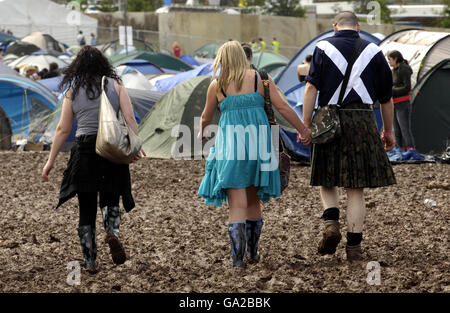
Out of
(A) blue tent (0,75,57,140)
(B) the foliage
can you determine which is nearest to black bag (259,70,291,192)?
(A) blue tent (0,75,57,140)

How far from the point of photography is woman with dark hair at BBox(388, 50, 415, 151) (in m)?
11.8

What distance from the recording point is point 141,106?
46.8 ft

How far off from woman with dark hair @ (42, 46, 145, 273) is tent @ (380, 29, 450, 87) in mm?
8514

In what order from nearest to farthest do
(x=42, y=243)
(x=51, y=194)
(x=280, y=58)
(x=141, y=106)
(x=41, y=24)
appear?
(x=42, y=243) < (x=51, y=194) < (x=141, y=106) < (x=280, y=58) < (x=41, y=24)

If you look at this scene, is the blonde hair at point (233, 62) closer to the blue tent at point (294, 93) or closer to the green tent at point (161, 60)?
the blue tent at point (294, 93)

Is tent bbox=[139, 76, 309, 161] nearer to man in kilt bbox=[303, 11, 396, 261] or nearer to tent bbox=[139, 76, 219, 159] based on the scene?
tent bbox=[139, 76, 219, 159]

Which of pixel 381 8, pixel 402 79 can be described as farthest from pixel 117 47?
pixel 402 79

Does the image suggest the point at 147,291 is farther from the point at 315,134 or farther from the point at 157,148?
the point at 157,148

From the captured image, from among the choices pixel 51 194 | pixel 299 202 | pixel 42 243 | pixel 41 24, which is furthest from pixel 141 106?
pixel 41 24

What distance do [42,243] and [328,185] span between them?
278cm

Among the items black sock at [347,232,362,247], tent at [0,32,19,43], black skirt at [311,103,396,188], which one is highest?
black skirt at [311,103,396,188]

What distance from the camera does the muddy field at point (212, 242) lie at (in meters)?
5.09

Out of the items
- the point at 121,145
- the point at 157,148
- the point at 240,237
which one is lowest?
the point at 157,148

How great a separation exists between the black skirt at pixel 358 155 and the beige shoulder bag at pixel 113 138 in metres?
1.36
